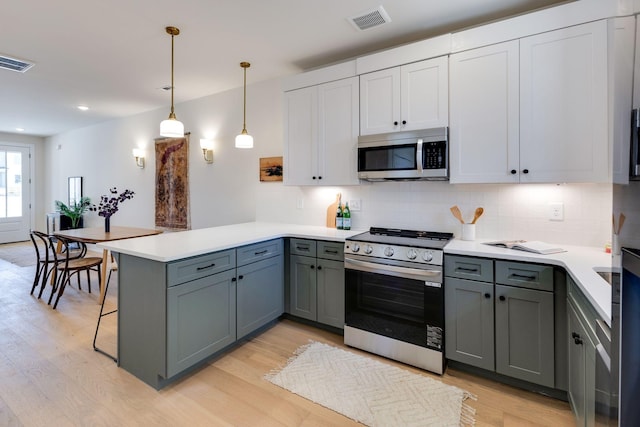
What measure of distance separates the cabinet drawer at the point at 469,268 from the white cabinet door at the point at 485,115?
0.61 metres

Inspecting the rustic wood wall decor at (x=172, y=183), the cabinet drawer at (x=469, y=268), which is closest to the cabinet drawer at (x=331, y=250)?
the cabinet drawer at (x=469, y=268)

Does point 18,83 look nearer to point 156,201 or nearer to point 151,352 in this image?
Answer: point 156,201

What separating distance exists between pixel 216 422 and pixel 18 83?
15.8 feet

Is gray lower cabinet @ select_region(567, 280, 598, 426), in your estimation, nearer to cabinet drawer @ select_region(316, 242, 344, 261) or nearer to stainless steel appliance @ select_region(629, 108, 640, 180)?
stainless steel appliance @ select_region(629, 108, 640, 180)

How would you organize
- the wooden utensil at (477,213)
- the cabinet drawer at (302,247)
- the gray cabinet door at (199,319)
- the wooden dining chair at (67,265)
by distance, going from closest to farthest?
the gray cabinet door at (199,319), the wooden utensil at (477,213), the cabinet drawer at (302,247), the wooden dining chair at (67,265)

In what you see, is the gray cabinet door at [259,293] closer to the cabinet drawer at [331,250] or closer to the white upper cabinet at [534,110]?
the cabinet drawer at [331,250]

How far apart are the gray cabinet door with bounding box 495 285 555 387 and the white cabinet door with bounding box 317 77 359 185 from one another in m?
1.53

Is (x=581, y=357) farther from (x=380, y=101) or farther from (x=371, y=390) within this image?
(x=380, y=101)

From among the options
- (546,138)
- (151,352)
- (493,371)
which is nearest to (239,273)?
(151,352)

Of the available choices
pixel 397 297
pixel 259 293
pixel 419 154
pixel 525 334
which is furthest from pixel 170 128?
pixel 525 334

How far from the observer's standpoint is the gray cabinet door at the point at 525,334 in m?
1.97

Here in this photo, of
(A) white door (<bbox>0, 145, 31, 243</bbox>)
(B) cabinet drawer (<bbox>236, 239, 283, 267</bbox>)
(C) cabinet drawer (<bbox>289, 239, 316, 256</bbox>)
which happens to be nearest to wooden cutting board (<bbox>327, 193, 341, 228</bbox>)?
(C) cabinet drawer (<bbox>289, 239, 316, 256</bbox>)

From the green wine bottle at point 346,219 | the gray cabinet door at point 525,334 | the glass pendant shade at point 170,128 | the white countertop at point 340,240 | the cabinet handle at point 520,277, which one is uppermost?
the glass pendant shade at point 170,128

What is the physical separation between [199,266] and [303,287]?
1080mm
